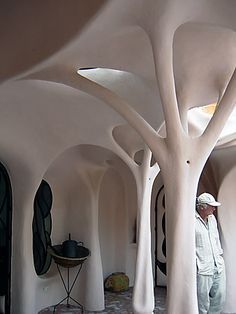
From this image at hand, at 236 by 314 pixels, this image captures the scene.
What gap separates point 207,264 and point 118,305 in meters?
4.23

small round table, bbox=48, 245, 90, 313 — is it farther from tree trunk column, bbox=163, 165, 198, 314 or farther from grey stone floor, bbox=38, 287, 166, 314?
tree trunk column, bbox=163, 165, 198, 314

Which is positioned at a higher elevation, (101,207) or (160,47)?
(160,47)

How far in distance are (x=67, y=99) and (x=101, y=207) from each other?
4.67 meters

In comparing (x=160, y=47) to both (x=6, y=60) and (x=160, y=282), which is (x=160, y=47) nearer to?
(x=6, y=60)

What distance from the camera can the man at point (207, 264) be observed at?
14.3 feet

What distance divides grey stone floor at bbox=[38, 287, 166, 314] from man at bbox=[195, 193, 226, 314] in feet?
10.9

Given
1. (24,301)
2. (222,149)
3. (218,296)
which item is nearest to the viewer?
(218,296)

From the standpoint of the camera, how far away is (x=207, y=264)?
4375 millimetres

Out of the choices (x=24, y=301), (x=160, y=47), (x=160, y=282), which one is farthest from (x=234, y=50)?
(x=160, y=282)

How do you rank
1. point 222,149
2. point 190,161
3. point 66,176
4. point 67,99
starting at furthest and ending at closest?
1. point 66,176
2. point 222,149
3. point 67,99
4. point 190,161

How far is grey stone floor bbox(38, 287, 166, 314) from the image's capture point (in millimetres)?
7551

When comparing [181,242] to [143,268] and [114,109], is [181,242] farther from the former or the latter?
[143,268]

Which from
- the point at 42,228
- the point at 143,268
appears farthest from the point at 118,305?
the point at 143,268

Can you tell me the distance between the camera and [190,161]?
11.2 ft
